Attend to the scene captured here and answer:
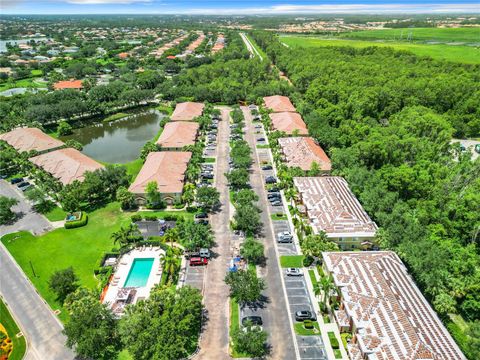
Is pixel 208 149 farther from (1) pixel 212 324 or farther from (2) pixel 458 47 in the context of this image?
(2) pixel 458 47

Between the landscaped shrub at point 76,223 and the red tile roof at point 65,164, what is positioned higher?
the red tile roof at point 65,164

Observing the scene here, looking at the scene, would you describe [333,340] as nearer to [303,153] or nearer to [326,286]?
[326,286]

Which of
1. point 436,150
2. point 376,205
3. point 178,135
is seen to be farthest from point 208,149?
A: point 436,150

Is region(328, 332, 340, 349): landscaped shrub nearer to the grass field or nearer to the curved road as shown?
the curved road

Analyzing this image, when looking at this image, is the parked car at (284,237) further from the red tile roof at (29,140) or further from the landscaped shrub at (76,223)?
the red tile roof at (29,140)

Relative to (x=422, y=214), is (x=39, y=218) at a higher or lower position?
lower

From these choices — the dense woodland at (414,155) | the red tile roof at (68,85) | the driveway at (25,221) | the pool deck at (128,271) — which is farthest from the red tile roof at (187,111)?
the pool deck at (128,271)

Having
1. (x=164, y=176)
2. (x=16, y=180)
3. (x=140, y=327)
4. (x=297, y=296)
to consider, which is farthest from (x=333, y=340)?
(x=16, y=180)
